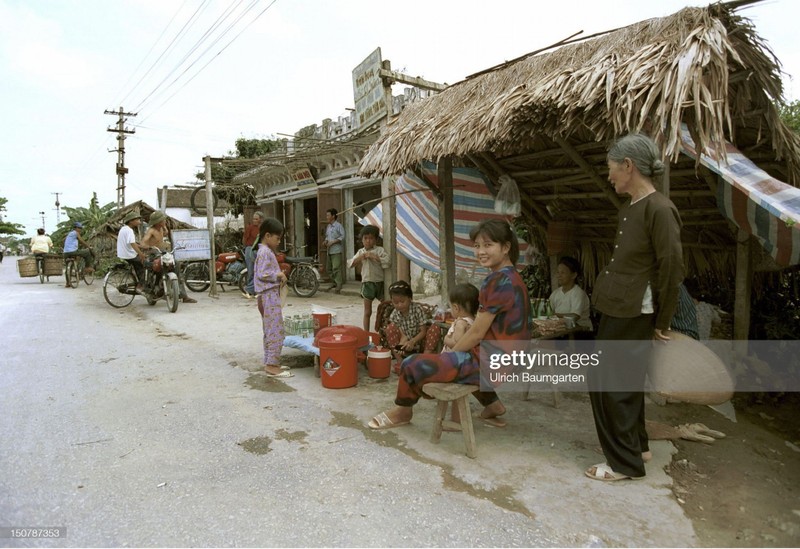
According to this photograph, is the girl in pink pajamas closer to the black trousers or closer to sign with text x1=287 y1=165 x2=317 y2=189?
the black trousers

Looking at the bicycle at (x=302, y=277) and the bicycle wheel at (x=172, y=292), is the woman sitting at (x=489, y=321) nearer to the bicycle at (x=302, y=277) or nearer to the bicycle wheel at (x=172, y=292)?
the bicycle wheel at (x=172, y=292)

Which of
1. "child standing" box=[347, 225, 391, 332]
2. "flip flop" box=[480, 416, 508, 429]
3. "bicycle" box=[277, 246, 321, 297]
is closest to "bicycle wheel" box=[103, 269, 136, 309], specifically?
"bicycle" box=[277, 246, 321, 297]

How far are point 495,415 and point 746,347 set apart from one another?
96.3 inches

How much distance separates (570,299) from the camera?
4555 millimetres

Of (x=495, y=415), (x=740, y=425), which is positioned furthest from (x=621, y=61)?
(x=740, y=425)

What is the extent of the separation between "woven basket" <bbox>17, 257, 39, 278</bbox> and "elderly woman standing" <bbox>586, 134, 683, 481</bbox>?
17.1m

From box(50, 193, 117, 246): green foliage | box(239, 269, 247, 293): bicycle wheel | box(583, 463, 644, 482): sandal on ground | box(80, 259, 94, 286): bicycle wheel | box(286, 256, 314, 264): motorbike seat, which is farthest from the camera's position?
box(50, 193, 117, 246): green foliage

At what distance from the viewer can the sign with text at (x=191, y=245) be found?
1080 cm

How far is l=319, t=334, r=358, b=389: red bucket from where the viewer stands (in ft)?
14.6

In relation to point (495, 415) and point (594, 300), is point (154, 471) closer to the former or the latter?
point (495, 415)

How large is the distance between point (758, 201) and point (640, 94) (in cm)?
91

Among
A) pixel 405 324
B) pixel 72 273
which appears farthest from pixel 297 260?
pixel 72 273

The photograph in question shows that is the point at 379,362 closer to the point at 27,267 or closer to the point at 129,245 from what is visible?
the point at 129,245

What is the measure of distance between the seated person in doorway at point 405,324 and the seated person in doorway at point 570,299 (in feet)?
4.03
